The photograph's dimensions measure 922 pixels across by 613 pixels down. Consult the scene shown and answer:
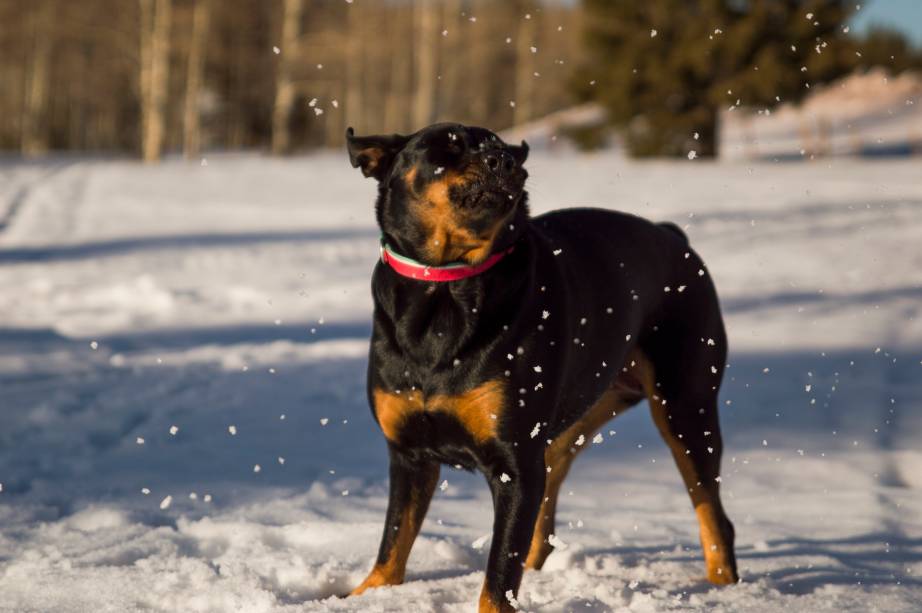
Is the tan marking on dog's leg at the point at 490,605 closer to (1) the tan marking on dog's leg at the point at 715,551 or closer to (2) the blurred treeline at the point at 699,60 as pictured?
(1) the tan marking on dog's leg at the point at 715,551

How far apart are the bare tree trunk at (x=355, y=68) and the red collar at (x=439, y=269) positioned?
1292 inches

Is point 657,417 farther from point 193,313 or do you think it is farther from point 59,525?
point 193,313

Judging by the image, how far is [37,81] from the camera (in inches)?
1880

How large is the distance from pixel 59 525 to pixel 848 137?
105 feet

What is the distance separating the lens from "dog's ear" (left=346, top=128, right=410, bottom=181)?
2.90 metres

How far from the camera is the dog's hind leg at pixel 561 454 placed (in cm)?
344

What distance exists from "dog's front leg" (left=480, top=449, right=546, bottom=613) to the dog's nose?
0.74 metres

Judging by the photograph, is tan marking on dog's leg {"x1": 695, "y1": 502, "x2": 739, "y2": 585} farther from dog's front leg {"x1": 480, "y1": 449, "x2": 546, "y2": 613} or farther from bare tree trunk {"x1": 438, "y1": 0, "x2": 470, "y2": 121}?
bare tree trunk {"x1": 438, "y1": 0, "x2": 470, "y2": 121}

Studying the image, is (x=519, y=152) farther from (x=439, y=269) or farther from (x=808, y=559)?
(x=808, y=559)

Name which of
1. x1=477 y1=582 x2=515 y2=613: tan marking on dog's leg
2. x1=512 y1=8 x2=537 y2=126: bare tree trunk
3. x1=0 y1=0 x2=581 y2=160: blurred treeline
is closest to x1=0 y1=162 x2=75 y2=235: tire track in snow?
x1=0 y1=0 x2=581 y2=160: blurred treeline

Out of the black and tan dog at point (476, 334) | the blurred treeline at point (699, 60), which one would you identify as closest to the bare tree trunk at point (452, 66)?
the blurred treeline at point (699, 60)

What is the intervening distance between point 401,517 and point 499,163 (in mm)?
1116

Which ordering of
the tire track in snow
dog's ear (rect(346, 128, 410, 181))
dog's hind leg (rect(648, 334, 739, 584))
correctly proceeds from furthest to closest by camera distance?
the tire track in snow → dog's hind leg (rect(648, 334, 739, 584)) → dog's ear (rect(346, 128, 410, 181))

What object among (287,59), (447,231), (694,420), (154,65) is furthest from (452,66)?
(447,231)
